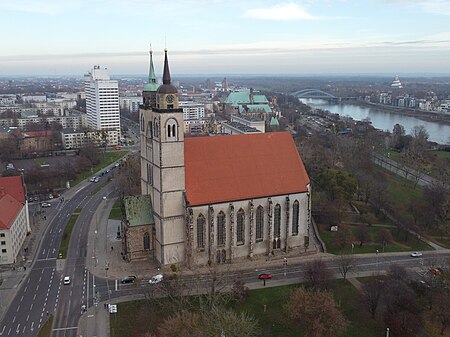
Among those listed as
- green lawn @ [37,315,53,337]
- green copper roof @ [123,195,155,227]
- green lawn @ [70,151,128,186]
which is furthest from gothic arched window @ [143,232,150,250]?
green lawn @ [70,151,128,186]

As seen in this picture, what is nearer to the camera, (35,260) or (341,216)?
(35,260)

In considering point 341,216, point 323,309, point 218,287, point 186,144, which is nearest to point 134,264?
point 218,287

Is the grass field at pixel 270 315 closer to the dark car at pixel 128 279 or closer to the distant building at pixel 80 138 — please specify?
the dark car at pixel 128 279

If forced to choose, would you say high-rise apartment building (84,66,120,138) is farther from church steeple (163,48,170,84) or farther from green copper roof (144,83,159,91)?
church steeple (163,48,170,84)

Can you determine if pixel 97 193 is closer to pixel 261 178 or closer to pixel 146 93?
pixel 146 93

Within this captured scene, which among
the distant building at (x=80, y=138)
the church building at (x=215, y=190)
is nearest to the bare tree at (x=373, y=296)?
the church building at (x=215, y=190)
